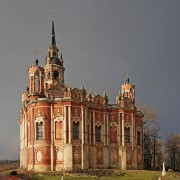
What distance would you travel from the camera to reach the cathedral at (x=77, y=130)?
168 ft

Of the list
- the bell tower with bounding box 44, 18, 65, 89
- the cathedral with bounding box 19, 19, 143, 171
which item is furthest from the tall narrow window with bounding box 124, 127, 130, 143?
the bell tower with bounding box 44, 18, 65, 89

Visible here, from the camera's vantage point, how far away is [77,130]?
52406mm

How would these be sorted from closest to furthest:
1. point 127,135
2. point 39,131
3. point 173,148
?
point 39,131 < point 127,135 < point 173,148

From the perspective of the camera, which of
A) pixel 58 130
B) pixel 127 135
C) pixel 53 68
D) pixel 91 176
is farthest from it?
pixel 53 68

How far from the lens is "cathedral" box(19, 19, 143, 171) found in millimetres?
51125

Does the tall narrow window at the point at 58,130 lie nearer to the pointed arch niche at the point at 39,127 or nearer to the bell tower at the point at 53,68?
the pointed arch niche at the point at 39,127

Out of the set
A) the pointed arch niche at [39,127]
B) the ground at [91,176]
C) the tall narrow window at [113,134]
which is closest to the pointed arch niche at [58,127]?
the pointed arch niche at [39,127]

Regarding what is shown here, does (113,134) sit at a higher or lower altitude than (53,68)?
lower

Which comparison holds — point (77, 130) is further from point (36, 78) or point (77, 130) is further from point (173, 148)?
point (173, 148)

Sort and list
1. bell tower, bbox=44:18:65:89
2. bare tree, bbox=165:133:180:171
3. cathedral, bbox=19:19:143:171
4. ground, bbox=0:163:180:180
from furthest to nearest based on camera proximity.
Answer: bare tree, bbox=165:133:180:171 → bell tower, bbox=44:18:65:89 → cathedral, bbox=19:19:143:171 → ground, bbox=0:163:180:180

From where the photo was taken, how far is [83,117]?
52.6m

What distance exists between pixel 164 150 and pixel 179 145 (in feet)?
24.6

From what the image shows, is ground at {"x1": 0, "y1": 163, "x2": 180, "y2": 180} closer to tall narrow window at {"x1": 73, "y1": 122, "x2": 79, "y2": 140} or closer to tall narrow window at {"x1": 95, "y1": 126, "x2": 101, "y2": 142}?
tall narrow window at {"x1": 73, "y1": 122, "x2": 79, "y2": 140}

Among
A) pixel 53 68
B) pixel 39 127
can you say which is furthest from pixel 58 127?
pixel 53 68
